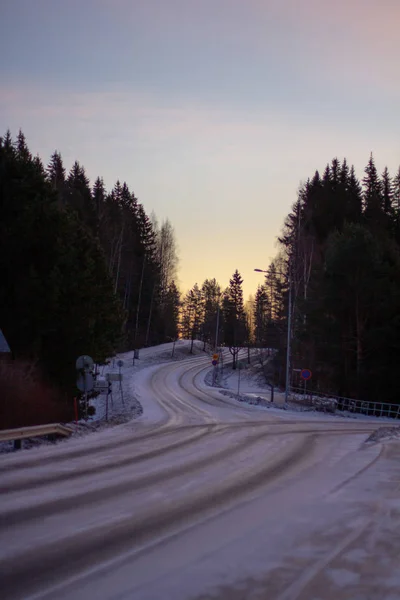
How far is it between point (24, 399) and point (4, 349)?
81.6 inches

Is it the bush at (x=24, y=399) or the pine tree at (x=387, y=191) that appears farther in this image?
the pine tree at (x=387, y=191)

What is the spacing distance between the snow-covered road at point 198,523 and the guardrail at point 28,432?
0.60m

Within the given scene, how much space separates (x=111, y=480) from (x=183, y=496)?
1.82 meters

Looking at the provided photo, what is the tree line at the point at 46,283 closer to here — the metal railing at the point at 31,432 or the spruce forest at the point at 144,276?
the spruce forest at the point at 144,276

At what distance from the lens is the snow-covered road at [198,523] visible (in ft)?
18.9

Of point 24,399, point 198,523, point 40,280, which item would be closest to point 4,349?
point 24,399

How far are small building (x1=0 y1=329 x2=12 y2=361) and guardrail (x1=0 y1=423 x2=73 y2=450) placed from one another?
3.15 m

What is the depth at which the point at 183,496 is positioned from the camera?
9930 millimetres

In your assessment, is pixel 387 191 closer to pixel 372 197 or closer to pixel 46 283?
pixel 372 197

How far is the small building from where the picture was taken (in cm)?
1908

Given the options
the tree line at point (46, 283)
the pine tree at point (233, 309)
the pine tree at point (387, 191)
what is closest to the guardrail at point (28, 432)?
the tree line at point (46, 283)

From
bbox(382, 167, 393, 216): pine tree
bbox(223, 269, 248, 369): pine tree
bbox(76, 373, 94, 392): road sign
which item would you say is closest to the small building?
bbox(76, 373, 94, 392): road sign

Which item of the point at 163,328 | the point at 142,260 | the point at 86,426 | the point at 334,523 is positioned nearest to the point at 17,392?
the point at 86,426

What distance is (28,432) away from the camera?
16031 mm
